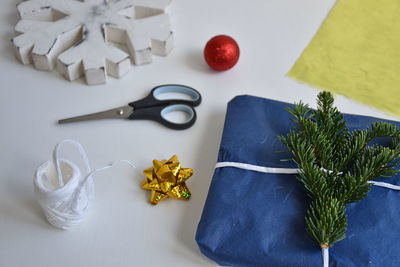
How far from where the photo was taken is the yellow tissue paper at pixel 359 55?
0.90m

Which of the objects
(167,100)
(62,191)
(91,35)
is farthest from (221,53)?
(62,191)

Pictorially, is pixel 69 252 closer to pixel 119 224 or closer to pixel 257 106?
pixel 119 224

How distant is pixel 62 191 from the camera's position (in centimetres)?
64

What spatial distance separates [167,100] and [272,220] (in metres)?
0.29

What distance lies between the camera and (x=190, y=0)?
1.06 metres

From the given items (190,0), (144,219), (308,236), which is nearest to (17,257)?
(144,219)

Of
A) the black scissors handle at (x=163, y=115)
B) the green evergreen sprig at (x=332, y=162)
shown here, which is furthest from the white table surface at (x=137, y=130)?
the green evergreen sprig at (x=332, y=162)

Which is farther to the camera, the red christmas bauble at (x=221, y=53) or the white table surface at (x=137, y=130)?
the red christmas bauble at (x=221, y=53)

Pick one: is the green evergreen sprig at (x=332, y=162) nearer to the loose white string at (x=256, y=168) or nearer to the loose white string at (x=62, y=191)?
the loose white string at (x=256, y=168)

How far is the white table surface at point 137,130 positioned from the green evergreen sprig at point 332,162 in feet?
0.50

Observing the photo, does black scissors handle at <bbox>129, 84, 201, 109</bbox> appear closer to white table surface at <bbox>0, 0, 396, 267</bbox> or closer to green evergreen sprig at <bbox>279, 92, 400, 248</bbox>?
white table surface at <bbox>0, 0, 396, 267</bbox>

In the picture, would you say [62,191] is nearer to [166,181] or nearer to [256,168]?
[166,181]

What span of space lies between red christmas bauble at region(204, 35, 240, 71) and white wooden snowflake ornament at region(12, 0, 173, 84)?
0.09m

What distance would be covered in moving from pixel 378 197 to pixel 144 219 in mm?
341
